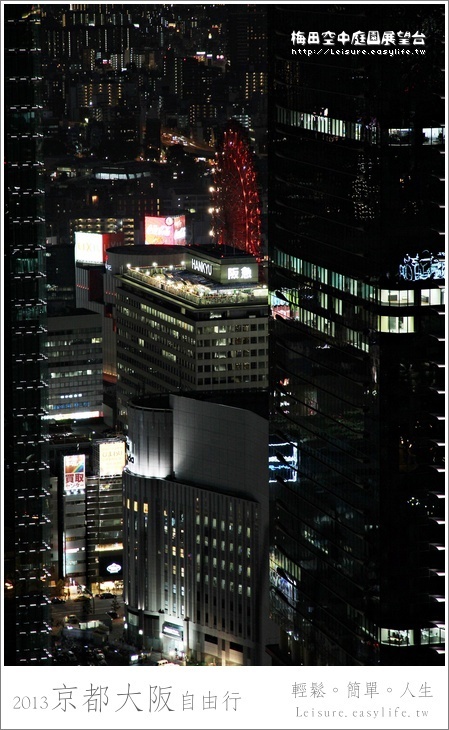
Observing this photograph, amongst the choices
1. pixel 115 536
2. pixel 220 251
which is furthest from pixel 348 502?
pixel 220 251

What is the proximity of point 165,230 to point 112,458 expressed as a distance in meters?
38.2

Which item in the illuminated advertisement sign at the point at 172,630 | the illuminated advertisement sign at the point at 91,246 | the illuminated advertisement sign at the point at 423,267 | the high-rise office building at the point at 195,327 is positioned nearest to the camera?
the illuminated advertisement sign at the point at 423,267

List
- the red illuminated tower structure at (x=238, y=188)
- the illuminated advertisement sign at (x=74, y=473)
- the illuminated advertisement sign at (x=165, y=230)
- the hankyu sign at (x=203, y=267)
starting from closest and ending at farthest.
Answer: the illuminated advertisement sign at (x=74, y=473) → the hankyu sign at (x=203, y=267) → the red illuminated tower structure at (x=238, y=188) → the illuminated advertisement sign at (x=165, y=230)

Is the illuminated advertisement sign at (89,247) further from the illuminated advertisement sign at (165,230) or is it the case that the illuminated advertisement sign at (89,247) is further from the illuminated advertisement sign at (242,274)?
the illuminated advertisement sign at (242,274)

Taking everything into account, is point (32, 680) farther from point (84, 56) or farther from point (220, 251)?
point (84, 56)

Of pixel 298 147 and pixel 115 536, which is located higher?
pixel 298 147

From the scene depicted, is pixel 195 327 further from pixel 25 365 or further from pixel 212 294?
pixel 25 365

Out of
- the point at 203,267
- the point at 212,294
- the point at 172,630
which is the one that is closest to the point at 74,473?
the point at 172,630

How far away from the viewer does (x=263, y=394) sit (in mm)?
57594

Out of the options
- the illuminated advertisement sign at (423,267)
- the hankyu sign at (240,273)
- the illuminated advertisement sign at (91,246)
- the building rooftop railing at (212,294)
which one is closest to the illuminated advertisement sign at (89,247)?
the illuminated advertisement sign at (91,246)

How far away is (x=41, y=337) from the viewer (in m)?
45.5

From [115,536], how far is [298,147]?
3045 centimetres

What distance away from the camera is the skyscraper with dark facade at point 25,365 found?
146 feet

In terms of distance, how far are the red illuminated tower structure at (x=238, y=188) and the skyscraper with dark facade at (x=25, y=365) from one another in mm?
49886
